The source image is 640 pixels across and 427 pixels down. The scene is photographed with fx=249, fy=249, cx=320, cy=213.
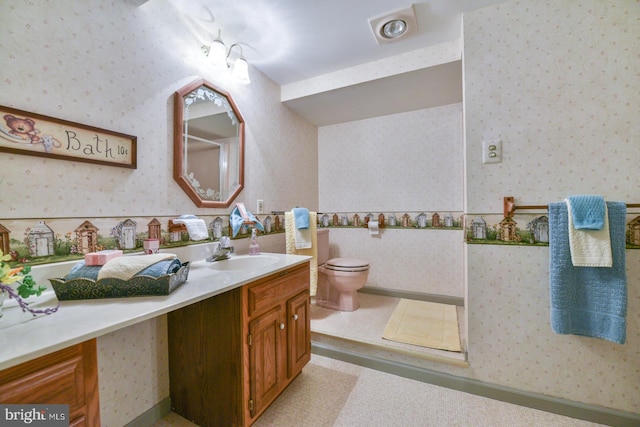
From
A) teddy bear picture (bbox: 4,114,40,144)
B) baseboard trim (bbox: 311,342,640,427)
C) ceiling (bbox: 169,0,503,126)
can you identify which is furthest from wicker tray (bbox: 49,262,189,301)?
ceiling (bbox: 169,0,503,126)

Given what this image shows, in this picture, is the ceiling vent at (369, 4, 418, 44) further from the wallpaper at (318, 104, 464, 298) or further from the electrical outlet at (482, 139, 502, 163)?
the wallpaper at (318, 104, 464, 298)

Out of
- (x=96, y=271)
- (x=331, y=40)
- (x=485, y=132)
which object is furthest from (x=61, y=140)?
(x=485, y=132)

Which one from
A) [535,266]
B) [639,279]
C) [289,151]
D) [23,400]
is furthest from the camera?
[289,151]

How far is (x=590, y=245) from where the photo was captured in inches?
48.4

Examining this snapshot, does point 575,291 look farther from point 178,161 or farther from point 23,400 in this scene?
point 178,161

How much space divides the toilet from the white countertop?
4.52ft

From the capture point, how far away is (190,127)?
1.55 metres

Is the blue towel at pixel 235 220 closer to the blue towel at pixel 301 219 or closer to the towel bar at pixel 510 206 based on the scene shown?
the blue towel at pixel 301 219

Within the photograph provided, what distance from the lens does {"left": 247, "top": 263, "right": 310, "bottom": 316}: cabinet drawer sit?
119 cm

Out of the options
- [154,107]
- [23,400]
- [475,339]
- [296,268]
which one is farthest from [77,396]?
[475,339]

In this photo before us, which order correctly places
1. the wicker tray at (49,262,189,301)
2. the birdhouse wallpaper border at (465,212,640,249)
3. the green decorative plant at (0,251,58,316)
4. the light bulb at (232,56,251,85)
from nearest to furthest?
the green decorative plant at (0,251,58,316) → the wicker tray at (49,262,189,301) → the birdhouse wallpaper border at (465,212,640,249) → the light bulb at (232,56,251,85)

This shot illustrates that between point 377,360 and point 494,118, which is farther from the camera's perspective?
point 377,360

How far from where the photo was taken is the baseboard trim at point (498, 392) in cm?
129

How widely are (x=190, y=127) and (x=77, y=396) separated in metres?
1.37
